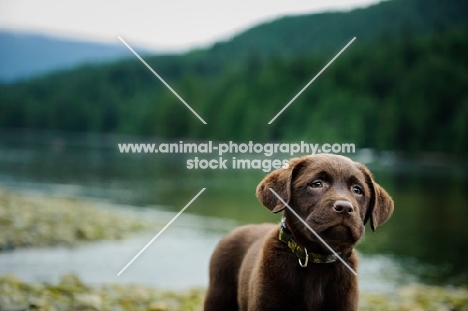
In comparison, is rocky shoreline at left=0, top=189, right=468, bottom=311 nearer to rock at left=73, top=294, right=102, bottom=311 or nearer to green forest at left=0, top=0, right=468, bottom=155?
rock at left=73, top=294, right=102, bottom=311

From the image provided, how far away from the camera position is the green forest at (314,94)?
88.6 metres

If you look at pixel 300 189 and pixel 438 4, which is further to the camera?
pixel 438 4

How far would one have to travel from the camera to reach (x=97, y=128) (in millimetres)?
166375

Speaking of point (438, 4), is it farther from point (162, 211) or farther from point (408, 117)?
point (162, 211)

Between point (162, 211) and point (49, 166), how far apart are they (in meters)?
33.5

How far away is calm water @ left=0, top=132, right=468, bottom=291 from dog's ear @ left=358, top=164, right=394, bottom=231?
9654 mm

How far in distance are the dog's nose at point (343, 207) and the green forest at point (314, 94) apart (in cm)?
7423

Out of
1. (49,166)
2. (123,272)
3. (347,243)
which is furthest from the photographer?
(49,166)

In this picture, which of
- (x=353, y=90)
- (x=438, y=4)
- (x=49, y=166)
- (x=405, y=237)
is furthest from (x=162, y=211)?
(x=438, y=4)

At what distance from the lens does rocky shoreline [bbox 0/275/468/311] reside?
8.47m

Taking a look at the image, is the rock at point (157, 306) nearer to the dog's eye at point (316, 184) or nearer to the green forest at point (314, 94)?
the dog's eye at point (316, 184)

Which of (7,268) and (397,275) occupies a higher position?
(7,268)

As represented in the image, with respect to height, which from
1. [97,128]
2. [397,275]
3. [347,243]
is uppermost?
[347,243]

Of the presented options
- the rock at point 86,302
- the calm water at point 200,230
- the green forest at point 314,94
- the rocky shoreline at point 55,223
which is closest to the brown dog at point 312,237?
the rock at point 86,302
